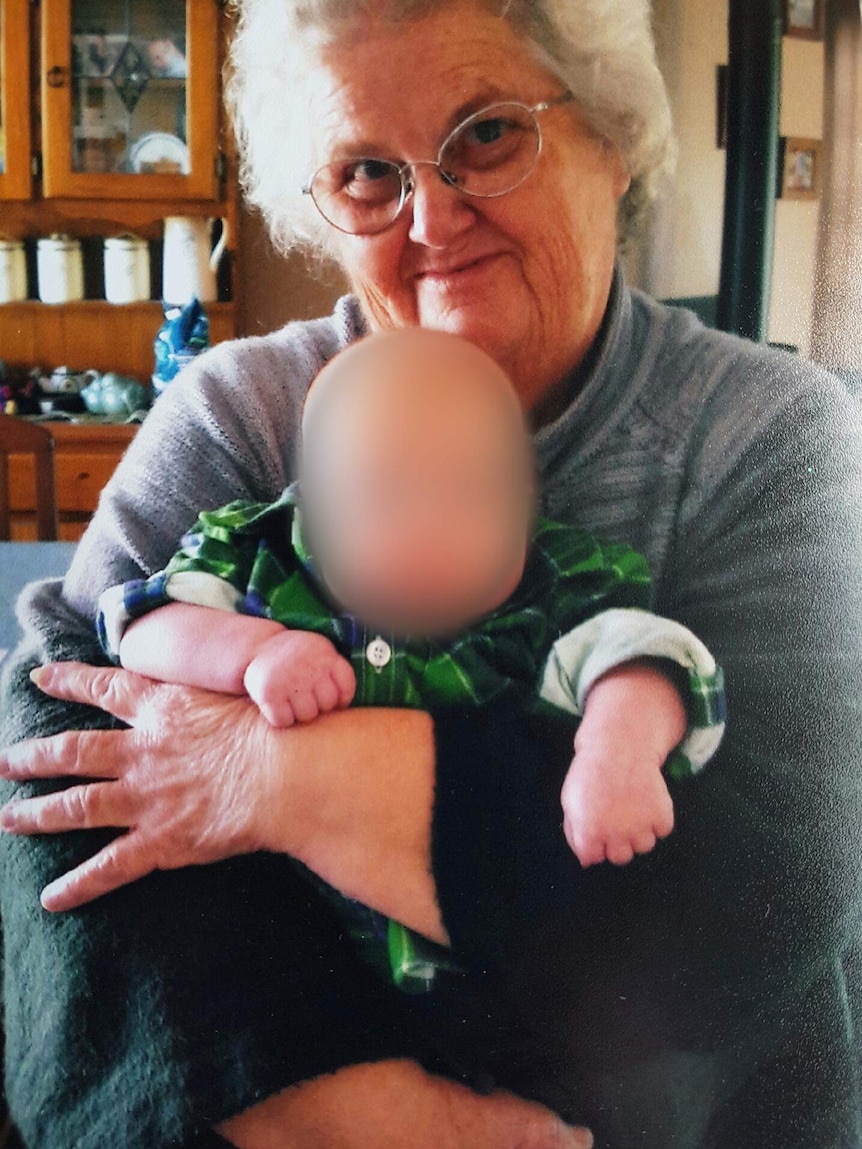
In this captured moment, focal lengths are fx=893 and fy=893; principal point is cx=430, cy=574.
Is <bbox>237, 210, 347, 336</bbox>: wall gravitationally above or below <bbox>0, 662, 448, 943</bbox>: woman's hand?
above

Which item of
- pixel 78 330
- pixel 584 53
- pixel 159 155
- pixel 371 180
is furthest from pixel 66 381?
pixel 584 53

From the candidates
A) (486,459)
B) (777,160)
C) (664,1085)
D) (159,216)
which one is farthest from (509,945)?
(159,216)

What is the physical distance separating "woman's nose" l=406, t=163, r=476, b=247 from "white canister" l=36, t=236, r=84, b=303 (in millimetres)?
246

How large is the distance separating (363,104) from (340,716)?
0.87 feet

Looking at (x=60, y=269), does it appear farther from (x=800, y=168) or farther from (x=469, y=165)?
(x=800, y=168)

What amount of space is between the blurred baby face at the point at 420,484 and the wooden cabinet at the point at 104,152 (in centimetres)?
19

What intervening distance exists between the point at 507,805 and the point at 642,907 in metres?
0.06

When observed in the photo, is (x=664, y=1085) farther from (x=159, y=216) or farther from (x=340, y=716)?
(x=159, y=216)

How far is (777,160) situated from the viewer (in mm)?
360

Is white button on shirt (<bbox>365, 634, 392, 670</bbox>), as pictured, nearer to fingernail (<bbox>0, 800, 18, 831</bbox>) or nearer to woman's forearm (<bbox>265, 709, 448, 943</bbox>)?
woman's forearm (<bbox>265, 709, 448, 943</bbox>)

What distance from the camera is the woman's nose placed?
0.39m

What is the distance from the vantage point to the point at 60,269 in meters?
0.54

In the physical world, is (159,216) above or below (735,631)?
above

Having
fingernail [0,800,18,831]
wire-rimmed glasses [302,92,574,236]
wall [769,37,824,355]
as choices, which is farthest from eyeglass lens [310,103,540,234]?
fingernail [0,800,18,831]
